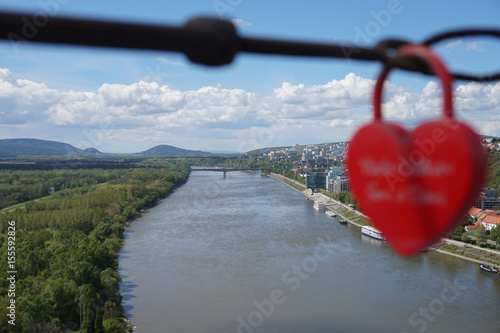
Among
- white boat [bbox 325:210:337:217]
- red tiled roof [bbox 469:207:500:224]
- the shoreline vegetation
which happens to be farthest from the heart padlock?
white boat [bbox 325:210:337:217]

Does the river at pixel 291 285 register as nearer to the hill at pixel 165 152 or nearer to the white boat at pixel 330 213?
the white boat at pixel 330 213

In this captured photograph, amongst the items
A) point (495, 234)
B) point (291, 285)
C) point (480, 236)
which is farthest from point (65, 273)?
point (495, 234)

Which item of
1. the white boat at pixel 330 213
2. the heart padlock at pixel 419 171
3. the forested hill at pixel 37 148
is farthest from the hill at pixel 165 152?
the heart padlock at pixel 419 171

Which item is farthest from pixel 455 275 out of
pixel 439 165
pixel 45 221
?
pixel 45 221

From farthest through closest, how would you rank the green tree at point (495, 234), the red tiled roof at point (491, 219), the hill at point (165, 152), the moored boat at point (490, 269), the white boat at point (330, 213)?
the hill at point (165, 152) → the white boat at point (330, 213) → the red tiled roof at point (491, 219) → the green tree at point (495, 234) → the moored boat at point (490, 269)

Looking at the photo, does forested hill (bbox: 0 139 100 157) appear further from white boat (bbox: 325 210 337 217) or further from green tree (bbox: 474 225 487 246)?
green tree (bbox: 474 225 487 246)

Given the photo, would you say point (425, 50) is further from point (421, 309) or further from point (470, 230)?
point (470, 230)

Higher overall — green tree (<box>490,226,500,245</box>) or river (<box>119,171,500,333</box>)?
green tree (<box>490,226,500,245</box>)
